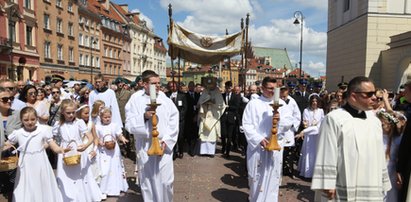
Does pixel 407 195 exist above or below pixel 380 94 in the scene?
below

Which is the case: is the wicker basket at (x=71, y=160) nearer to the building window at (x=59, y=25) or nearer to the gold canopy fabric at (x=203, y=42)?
the gold canopy fabric at (x=203, y=42)

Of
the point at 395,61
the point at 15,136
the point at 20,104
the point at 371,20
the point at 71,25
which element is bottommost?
the point at 15,136

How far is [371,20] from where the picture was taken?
76.5 feet

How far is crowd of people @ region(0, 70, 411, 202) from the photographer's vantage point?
282 cm

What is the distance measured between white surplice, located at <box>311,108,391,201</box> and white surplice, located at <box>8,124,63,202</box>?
3441mm

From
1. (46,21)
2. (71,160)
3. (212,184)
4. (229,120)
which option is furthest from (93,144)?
(46,21)

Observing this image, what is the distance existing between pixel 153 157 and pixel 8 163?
1801 millimetres

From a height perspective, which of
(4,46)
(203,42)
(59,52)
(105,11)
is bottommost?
(203,42)

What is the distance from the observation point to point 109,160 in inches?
217

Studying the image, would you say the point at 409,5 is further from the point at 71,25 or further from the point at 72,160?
the point at 71,25

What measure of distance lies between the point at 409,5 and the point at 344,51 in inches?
234

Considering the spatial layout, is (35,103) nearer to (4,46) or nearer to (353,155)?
(353,155)

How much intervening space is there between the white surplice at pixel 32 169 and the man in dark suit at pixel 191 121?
4983 mm

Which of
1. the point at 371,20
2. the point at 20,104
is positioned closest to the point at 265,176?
the point at 20,104
